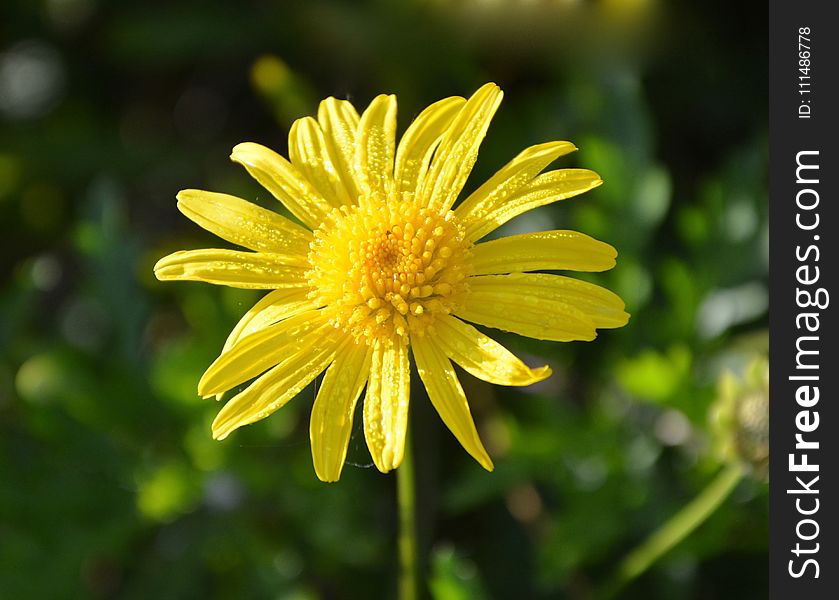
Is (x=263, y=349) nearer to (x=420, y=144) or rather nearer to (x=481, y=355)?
(x=481, y=355)

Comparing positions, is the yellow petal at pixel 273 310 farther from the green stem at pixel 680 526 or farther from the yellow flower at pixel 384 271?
the green stem at pixel 680 526

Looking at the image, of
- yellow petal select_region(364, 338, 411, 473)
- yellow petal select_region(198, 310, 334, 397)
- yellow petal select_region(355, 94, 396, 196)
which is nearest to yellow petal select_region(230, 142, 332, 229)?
yellow petal select_region(355, 94, 396, 196)

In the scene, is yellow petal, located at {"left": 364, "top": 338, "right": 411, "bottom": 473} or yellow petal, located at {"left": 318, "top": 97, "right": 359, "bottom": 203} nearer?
yellow petal, located at {"left": 364, "top": 338, "right": 411, "bottom": 473}

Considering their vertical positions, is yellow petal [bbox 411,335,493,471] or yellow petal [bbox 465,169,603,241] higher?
yellow petal [bbox 465,169,603,241]

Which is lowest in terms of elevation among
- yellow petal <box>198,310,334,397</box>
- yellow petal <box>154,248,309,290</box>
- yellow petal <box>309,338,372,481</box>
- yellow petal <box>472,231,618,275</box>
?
yellow petal <box>309,338,372,481</box>

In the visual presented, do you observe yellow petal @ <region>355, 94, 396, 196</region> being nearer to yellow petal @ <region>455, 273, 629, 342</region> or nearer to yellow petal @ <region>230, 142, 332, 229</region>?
yellow petal @ <region>230, 142, 332, 229</region>

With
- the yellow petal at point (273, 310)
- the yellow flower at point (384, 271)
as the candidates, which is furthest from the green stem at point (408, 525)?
the yellow petal at point (273, 310)

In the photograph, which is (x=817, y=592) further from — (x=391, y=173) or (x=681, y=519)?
(x=391, y=173)

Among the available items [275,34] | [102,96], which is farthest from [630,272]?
[102,96]

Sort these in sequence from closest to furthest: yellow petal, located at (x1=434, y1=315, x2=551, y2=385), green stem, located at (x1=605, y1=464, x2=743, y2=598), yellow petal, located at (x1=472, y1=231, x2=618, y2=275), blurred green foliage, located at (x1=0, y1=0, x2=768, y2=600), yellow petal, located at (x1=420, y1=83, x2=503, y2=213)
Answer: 1. yellow petal, located at (x1=434, y1=315, x2=551, y2=385)
2. yellow petal, located at (x1=472, y1=231, x2=618, y2=275)
3. yellow petal, located at (x1=420, y1=83, x2=503, y2=213)
4. green stem, located at (x1=605, y1=464, x2=743, y2=598)
5. blurred green foliage, located at (x1=0, y1=0, x2=768, y2=600)
